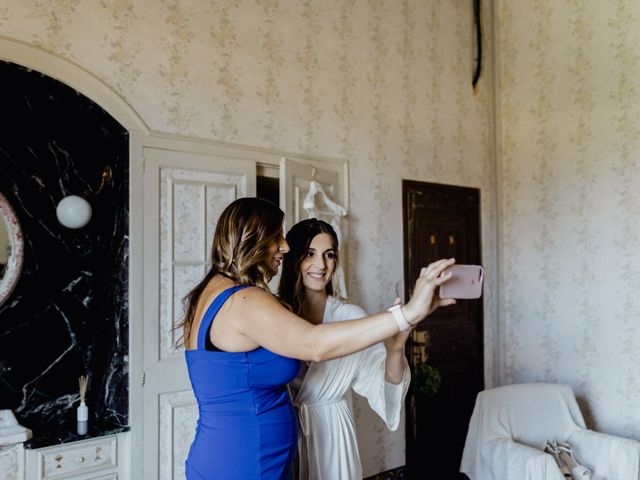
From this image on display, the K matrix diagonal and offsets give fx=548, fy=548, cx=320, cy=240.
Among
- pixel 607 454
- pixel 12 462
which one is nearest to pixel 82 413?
pixel 12 462

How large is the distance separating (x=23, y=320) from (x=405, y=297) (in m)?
2.42

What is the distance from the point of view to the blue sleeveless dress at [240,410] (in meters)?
1.43

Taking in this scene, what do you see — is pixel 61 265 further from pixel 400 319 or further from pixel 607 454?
pixel 607 454

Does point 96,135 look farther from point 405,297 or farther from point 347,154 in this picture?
point 405,297

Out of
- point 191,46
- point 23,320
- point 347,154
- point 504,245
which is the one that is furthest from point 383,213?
point 23,320

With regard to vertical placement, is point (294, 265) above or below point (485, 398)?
above

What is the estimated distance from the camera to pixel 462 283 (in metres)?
1.25

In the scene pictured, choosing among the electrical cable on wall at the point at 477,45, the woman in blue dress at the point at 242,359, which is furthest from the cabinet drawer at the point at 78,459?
the electrical cable on wall at the point at 477,45

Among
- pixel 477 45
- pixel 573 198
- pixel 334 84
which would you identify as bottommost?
pixel 573 198

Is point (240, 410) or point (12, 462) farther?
point (12, 462)

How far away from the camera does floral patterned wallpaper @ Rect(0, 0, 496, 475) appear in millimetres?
2742

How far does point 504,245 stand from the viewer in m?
4.53

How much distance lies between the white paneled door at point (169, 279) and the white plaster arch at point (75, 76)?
0.19 meters

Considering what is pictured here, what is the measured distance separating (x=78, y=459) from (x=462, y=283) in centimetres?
209
